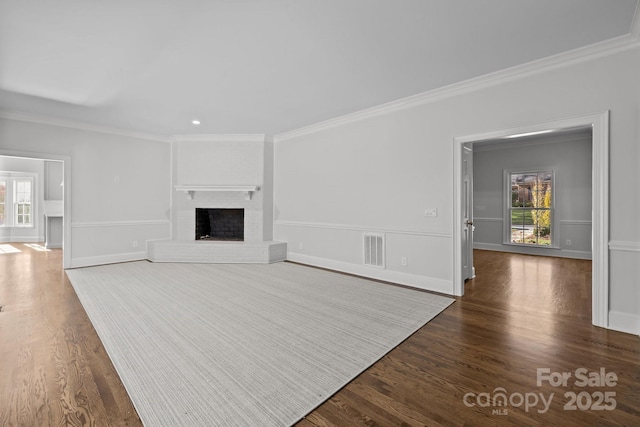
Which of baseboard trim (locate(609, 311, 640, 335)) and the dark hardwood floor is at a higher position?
baseboard trim (locate(609, 311, 640, 335))

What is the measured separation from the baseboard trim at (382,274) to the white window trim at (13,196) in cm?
849

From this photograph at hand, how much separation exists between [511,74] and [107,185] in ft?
22.1

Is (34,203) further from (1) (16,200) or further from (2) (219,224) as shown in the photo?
(2) (219,224)

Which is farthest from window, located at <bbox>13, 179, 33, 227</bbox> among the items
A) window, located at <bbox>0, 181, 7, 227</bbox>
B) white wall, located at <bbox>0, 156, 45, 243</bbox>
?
window, located at <bbox>0, 181, 7, 227</bbox>

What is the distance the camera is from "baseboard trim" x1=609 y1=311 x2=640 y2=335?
2688mm

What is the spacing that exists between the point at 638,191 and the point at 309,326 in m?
3.23

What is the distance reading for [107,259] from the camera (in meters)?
5.71

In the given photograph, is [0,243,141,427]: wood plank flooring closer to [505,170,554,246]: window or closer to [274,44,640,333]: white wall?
[274,44,640,333]: white wall

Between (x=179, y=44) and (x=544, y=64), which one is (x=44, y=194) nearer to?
(x=179, y=44)

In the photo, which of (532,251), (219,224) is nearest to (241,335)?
(219,224)

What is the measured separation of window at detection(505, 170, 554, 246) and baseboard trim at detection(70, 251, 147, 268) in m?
8.63

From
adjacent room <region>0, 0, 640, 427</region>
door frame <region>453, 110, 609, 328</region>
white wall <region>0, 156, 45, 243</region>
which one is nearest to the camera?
adjacent room <region>0, 0, 640, 427</region>

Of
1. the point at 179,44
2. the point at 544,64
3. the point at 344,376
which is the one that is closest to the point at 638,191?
the point at 544,64

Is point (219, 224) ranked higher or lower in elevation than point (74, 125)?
lower
